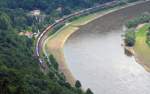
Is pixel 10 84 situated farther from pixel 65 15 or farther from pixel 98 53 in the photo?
pixel 65 15

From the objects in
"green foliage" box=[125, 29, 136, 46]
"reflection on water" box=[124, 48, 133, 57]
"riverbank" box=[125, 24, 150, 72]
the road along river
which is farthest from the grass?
the road along river

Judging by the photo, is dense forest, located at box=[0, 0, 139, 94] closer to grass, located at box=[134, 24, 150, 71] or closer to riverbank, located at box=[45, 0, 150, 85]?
riverbank, located at box=[45, 0, 150, 85]

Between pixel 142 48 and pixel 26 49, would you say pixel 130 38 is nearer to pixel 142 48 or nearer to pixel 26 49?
pixel 142 48

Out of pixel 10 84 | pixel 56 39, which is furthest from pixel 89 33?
pixel 10 84

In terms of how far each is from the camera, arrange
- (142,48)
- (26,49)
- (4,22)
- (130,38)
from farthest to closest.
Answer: (4,22), (130,38), (142,48), (26,49)

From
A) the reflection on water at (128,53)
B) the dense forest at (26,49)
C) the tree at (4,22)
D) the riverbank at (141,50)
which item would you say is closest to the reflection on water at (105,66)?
the reflection on water at (128,53)

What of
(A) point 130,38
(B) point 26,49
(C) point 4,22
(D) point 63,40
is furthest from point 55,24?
(B) point 26,49
